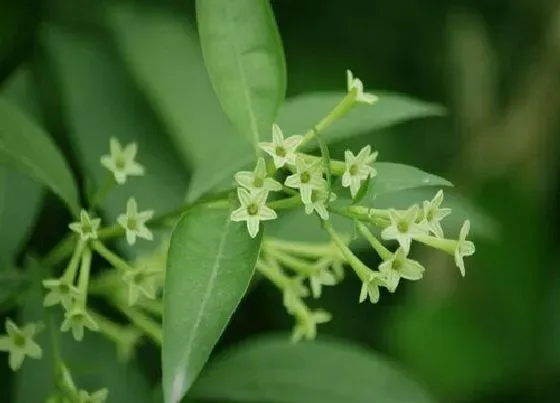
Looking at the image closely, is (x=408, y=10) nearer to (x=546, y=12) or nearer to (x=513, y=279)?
(x=546, y=12)

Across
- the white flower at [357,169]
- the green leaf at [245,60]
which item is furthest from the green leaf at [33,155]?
the white flower at [357,169]

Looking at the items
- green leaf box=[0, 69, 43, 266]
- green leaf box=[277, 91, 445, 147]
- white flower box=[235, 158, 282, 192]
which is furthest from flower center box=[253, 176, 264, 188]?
green leaf box=[0, 69, 43, 266]

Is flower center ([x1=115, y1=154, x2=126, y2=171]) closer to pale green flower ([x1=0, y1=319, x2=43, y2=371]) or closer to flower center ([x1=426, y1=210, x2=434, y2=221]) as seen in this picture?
pale green flower ([x1=0, y1=319, x2=43, y2=371])

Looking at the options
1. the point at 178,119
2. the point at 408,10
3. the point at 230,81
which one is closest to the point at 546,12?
the point at 408,10

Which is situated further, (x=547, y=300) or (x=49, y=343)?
(x=547, y=300)

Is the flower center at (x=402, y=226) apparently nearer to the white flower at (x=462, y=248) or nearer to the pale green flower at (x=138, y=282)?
the white flower at (x=462, y=248)

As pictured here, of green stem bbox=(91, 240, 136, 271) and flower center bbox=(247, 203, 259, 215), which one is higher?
flower center bbox=(247, 203, 259, 215)
